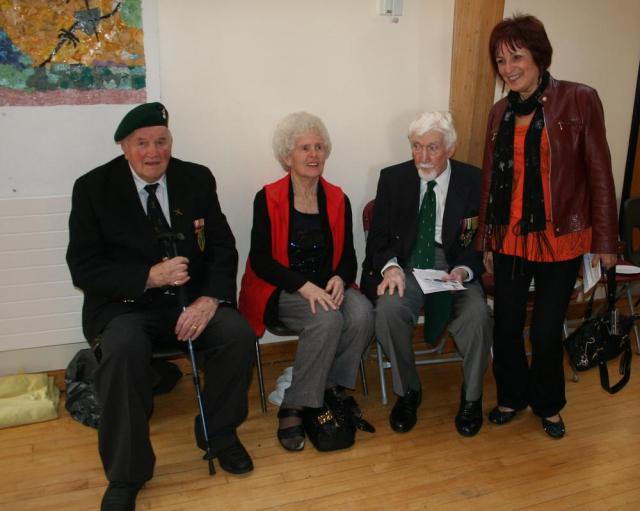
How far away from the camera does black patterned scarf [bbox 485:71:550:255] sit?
2.37m

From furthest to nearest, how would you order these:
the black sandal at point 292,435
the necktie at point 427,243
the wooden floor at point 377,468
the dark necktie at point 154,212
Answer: the necktie at point 427,243, the black sandal at point 292,435, the dark necktie at point 154,212, the wooden floor at point 377,468

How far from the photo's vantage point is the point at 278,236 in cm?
279

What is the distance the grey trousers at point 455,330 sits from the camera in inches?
105

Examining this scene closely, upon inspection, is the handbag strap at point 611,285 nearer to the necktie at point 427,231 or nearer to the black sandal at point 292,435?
the necktie at point 427,231

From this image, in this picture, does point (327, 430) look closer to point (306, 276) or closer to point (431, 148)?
point (306, 276)

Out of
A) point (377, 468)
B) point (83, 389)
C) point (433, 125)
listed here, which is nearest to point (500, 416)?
point (377, 468)

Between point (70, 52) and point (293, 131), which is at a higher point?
point (70, 52)

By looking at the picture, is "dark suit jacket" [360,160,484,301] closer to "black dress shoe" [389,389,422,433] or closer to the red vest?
the red vest

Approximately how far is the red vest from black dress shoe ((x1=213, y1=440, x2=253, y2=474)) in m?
0.53

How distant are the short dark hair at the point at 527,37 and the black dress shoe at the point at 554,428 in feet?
4.99

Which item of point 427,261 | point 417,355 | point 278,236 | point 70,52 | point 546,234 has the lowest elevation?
point 417,355

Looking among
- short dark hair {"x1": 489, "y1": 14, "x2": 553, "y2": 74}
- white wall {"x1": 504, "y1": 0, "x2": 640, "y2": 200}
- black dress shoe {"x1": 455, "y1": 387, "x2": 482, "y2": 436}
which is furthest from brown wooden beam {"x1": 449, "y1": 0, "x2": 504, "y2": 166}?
black dress shoe {"x1": 455, "y1": 387, "x2": 482, "y2": 436}

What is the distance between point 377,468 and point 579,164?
1.47 metres

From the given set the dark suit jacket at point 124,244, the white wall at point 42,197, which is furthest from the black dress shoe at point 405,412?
the white wall at point 42,197
